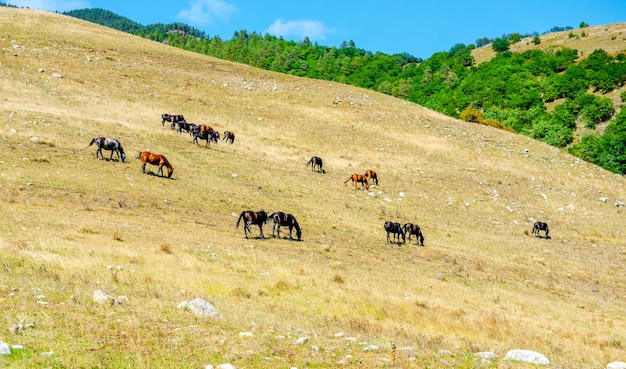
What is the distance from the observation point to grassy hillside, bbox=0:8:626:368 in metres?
10.5

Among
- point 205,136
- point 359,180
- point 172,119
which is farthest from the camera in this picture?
point 172,119

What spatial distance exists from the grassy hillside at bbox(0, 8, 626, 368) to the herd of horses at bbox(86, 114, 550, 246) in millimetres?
846

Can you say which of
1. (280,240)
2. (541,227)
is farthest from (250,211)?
(541,227)

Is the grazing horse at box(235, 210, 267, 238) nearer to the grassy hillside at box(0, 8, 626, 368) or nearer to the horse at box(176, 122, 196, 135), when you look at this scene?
the grassy hillside at box(0, 8, 626, 368)

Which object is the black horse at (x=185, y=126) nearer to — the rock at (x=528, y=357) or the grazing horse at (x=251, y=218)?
the grazing horse at (x=251, y=218)

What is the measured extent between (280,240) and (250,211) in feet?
7.77

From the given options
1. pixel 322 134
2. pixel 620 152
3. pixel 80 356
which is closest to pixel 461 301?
pixel 80 356

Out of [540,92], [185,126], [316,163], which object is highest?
[540,92]

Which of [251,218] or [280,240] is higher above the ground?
[251,218]

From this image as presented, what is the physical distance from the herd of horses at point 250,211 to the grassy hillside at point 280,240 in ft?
2.77

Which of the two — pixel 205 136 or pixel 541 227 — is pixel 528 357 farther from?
pixel 205 136

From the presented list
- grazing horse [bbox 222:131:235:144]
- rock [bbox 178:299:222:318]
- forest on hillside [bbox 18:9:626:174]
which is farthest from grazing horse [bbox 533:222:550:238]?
forest on hillside [bbox 18:9:626:174]

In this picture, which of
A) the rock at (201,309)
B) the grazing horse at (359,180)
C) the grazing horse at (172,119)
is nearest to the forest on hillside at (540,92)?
the grazing horse at (359,180)

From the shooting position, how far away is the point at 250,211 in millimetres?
25469
